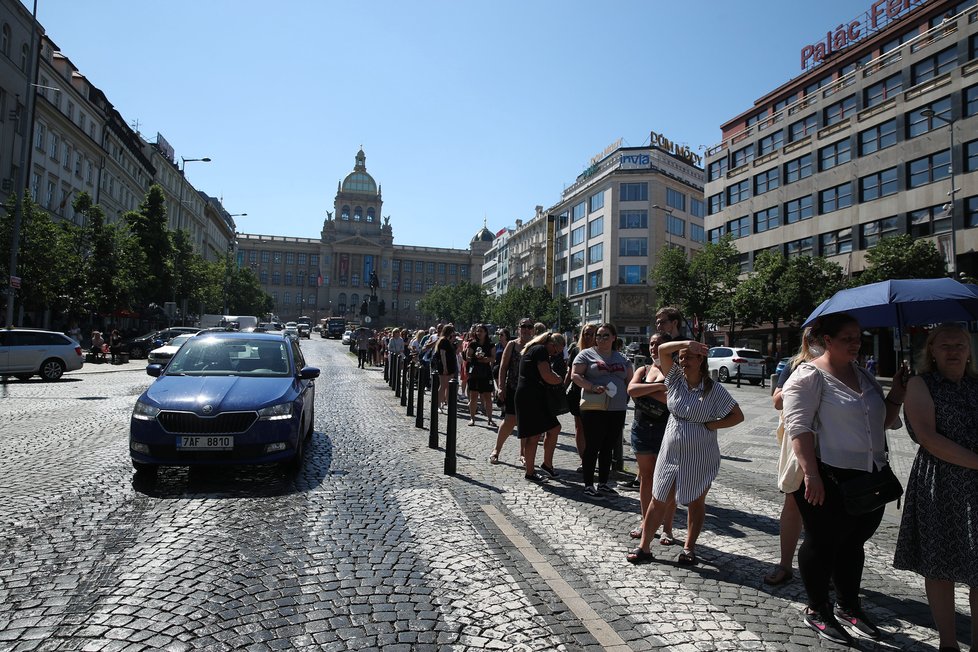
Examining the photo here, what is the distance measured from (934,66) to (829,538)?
37.4m

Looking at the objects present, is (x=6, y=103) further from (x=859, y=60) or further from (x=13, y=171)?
(x=859, y=60)

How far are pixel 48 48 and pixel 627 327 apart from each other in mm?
49766

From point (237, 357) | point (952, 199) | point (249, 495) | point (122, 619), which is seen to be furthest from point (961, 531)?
point (952, 199)

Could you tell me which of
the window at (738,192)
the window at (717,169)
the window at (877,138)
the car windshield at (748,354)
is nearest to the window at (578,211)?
the window at (717,169)

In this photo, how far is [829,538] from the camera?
3432 millimetres

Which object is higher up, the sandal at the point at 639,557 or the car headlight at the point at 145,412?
the car headlight at the point at 145,412

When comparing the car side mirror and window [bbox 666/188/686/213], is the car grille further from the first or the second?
window [bbox 666/188/686/213]

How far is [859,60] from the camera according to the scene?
38281mm

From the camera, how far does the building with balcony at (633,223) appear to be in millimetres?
64062

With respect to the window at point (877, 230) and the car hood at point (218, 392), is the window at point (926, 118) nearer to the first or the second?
the window at point (877, 230)

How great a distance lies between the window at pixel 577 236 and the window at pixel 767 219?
29846mm

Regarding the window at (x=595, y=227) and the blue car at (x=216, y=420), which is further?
the window at (x=595, y=227)

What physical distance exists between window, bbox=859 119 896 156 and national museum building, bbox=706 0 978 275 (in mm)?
56

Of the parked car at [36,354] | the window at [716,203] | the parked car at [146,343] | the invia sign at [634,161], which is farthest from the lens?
the invia sign at [634,161]
